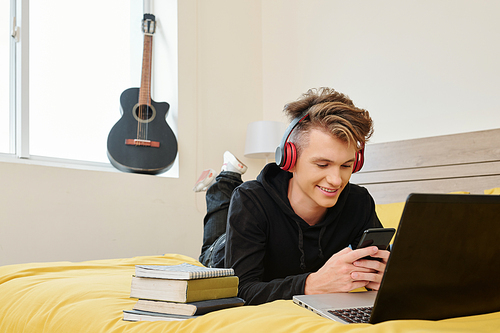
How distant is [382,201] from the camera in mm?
2566

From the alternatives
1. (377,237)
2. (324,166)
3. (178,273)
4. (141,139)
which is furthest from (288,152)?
(141,139)

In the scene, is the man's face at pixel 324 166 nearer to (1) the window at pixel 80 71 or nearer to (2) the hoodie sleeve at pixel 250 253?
(2) the hoodie sleeve at pixel 250 253

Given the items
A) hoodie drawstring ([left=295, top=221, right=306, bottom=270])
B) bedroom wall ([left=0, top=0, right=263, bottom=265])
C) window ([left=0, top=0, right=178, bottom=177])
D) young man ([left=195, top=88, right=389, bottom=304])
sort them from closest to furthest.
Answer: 1. young man ([left=195, top=88, right=389, bottom=304])
2. hoodie drawstring ([left=295, top=221, right=306, bottom=270])
3. bedroom wall ([left=0, top=0, right=263, bottom=265])
4. window ([left=0, top=0, right=178, bottom=177])

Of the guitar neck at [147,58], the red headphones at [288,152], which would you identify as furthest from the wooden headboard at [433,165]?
the guitar neck at [147,58]

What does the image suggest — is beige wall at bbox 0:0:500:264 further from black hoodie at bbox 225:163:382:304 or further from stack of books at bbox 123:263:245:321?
stack of books at bbox 123:263:245:321

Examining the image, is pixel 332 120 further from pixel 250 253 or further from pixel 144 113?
pixel 144 113

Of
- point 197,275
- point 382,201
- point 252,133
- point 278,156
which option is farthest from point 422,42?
point 197,275

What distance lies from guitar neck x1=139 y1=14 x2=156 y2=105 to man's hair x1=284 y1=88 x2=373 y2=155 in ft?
5.91

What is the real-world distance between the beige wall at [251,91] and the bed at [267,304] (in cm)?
21

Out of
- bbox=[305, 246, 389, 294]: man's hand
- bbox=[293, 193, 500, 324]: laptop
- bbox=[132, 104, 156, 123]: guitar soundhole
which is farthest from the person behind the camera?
bbox=[132, 104, 156, 123]: guitar soundhole

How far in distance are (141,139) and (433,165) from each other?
5.77 ft

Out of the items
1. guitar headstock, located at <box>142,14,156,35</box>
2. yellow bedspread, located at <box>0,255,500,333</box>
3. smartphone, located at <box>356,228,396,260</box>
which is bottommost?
yellow bedspread, located at <box>0,255,500,333</box>

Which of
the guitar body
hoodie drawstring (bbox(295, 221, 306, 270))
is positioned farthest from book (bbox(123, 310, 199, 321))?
the guitar body

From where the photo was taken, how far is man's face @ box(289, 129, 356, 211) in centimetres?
112
